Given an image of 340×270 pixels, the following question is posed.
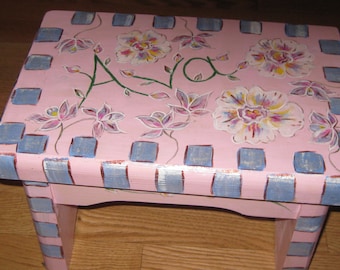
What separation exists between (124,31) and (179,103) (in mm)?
183

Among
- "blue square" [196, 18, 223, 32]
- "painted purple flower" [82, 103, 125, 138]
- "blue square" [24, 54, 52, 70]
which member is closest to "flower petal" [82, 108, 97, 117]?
"painted purple flower" [82, 103, 125, 138]

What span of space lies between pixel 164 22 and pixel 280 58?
19cm

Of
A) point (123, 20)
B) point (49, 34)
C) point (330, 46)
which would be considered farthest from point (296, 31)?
point (49, 34)

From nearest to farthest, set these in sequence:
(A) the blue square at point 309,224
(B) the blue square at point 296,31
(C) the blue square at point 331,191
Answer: (C) the blue square at point 331,191
(A) the blue square at point 309,224
(B) the blue square at point 296,31

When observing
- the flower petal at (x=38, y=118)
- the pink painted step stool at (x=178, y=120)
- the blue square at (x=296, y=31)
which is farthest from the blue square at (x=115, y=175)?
the blue square at (x=296, y=31)

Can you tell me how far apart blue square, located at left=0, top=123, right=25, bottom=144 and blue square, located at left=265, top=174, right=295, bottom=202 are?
307 millimetres

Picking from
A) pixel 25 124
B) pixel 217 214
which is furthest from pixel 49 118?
pixel 217 214

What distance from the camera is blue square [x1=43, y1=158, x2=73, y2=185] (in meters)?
0.69

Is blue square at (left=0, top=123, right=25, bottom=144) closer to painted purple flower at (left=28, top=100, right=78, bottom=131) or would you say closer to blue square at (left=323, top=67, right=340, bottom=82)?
painted purple flower at (left=28, top=100, right=78, bottom=131)

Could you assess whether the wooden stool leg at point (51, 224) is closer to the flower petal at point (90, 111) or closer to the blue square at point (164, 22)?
the flower petal at point (90, 111)

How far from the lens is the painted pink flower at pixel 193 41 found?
845mm

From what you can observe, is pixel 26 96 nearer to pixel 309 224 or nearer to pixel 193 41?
pixel 193 41

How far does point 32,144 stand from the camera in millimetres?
698

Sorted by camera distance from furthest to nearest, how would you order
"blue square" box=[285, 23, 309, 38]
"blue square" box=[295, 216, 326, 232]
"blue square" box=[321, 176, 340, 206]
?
"blue square" box=[285, 23, 309, 38] → "blue square" box=[295, 216, 326, 232] → "blue square" box=[321, 176, 340, 206]
